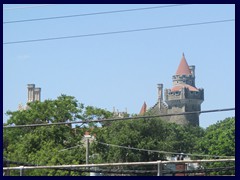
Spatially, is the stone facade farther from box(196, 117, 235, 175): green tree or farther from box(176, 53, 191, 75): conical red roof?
box(196, 117, 235, 175): green tree

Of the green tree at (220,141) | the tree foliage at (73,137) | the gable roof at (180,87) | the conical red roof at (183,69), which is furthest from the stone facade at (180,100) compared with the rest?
the tree foliage at (73,137)

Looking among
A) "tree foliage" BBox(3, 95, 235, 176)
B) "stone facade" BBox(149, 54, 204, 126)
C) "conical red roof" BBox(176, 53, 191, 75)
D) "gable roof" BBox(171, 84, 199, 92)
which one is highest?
"conical red roof" BBox(176, 53, 191, 75)

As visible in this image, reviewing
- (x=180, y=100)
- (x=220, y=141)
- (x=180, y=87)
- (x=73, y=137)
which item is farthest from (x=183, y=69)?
(x=73, y=137)

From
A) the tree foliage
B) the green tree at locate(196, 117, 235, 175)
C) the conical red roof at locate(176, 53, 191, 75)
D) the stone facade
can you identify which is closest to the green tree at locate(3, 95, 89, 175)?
the tree foliage

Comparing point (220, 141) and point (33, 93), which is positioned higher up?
point (33, 93)

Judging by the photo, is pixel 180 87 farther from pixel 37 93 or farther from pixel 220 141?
pixel 220 141

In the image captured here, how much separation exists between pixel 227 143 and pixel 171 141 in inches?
386

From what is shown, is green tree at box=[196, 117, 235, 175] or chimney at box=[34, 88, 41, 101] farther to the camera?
chimney at box=[34, 88, 41, 101]

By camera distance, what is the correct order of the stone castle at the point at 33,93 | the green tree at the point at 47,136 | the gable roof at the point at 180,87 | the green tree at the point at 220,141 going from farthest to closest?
the stone castle at the point at 33,93, the gable roof at the point at 180,87, the green tree at the point at 220,141, the green tree at the point at 47,136

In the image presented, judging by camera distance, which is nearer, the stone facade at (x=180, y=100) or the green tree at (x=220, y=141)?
the green tree at (x=220, y=141)

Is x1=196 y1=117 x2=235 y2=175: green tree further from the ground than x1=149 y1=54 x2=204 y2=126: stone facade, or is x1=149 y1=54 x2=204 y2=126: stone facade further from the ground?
x1=149 y1=54 x2=204 y2=126: stone facade

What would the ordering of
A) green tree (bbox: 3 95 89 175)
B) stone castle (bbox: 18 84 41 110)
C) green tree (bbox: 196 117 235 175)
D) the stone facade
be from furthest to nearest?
stone castle (bbox: 18 84 41 110)
the stone facade
green tree (bbox: 196 117 235 175)
green tree (bbox: 3 95 89 175)

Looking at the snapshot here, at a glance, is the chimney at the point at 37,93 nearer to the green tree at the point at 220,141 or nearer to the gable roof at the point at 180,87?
the gable roof at the point at 180,87
